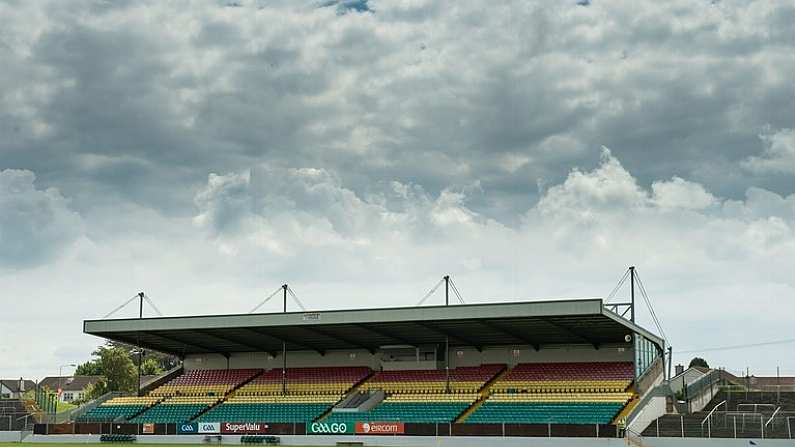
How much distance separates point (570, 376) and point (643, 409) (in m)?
8.27

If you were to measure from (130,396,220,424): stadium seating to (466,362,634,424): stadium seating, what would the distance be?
60.3 ft

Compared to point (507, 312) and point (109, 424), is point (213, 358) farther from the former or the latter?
point (507, 312)

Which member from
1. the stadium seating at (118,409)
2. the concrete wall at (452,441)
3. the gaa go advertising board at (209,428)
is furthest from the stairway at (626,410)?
the stadium seating at (118,409)

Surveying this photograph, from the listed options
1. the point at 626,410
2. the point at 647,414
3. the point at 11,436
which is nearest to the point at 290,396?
the point at 11,436

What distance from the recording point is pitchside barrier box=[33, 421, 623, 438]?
1837 inches

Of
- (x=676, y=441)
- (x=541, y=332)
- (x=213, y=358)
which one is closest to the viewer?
(x=676, y=441)

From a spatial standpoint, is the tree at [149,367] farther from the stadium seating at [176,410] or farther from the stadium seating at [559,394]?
the stadium seating at [559,394]

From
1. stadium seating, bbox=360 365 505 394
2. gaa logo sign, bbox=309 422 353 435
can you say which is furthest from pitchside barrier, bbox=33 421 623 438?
stadium seating, bbox=360 365 505 394

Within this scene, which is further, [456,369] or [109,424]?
[456,369]

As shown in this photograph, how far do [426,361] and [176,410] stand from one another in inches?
637

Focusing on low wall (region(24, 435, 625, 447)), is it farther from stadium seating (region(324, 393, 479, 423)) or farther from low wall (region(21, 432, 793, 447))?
stadium seating (region(324, 393, 479, 423))

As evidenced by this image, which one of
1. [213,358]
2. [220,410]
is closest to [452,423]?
[220,410]

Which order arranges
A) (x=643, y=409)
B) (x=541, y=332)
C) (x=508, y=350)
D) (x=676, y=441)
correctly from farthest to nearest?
(x=508, y=350), (x=541, y=332), (x=643, y=409), (x=676, y=441)

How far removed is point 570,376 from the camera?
186 feet
